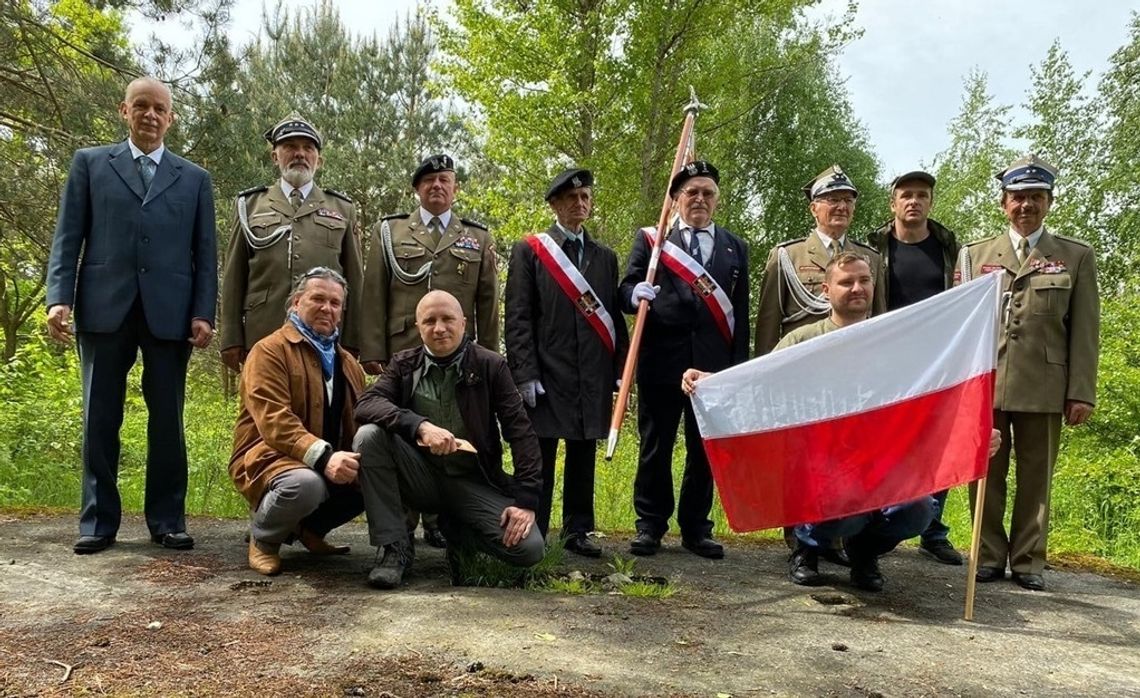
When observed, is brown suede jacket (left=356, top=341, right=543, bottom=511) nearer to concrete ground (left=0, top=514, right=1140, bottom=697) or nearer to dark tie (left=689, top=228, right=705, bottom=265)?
concrete ground (left=0, top=514, right=1140, bottom=697)

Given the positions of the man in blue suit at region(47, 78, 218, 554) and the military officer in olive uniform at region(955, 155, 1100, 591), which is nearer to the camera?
the man in blue suit at region(47, 78, 218, 554)

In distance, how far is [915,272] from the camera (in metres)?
4.92

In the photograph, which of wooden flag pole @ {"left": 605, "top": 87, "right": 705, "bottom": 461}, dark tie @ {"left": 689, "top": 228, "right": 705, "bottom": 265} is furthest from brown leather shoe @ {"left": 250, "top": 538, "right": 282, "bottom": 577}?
dark tie @ {"left": 689, "top": 228, "right": 705, "bottom": 265}

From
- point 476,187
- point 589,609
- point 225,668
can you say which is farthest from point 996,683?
point 476,187

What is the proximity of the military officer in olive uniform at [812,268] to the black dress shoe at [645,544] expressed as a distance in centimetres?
127

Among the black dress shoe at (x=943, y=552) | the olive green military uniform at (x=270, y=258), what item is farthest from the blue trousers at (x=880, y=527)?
the olive green military uniform at (x=270, y=258)

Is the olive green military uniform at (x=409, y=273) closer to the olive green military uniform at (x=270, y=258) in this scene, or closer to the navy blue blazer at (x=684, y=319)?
the olive green military uniform at (x=270, y=258)

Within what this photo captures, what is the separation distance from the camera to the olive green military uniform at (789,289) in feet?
15.7

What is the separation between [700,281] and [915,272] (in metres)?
1.37

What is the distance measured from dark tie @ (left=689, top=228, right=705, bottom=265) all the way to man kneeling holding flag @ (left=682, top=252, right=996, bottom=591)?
2.76ft

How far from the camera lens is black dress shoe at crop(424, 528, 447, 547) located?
478 cm

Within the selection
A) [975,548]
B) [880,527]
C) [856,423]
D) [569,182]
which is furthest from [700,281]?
[975,548]

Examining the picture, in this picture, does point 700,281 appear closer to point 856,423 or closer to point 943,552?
point 856,423

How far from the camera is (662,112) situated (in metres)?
14.7
